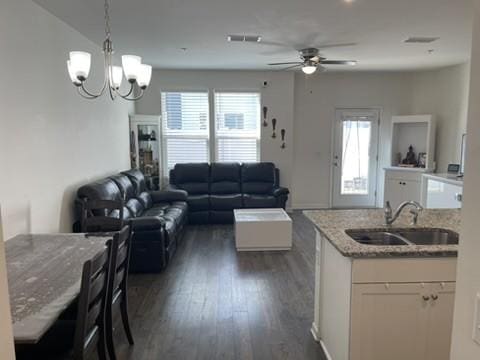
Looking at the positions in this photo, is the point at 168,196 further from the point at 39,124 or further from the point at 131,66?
the point at 131,66

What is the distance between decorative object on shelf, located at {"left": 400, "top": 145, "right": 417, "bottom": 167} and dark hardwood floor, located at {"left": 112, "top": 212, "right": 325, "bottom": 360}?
353 centimetres

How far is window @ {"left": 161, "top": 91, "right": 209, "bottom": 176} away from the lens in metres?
7.09

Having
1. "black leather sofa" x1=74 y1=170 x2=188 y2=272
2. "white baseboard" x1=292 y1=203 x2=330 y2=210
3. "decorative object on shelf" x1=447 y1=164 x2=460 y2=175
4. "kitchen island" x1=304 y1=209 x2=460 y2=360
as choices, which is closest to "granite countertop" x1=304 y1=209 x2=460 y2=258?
"kitchen island" x1=304 y1=209 x2=460 y2=360

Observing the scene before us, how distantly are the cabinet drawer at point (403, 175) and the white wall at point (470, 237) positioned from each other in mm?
6352

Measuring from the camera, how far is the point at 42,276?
2043 millimetres

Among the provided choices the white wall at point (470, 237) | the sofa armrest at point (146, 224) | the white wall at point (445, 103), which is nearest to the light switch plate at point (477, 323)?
the white wall at point (470, 237)

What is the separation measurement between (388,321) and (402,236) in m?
0.68

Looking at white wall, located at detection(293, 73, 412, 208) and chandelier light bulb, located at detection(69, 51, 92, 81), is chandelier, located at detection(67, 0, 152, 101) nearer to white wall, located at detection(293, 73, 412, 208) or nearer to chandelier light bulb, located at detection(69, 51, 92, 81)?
chandelier light bulb, located at detection(69, 51, 92, 81)

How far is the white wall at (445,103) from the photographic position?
244 inches

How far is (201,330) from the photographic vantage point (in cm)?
294

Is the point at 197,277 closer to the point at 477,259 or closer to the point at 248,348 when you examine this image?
the point at 248,348

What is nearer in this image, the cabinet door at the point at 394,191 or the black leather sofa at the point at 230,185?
the black leather sofa at the point at 230,185

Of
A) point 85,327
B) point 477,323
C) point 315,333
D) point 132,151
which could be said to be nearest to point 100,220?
point 85,327

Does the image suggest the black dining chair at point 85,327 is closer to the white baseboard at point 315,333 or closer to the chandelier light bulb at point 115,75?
the white baseboard at point 315,333
